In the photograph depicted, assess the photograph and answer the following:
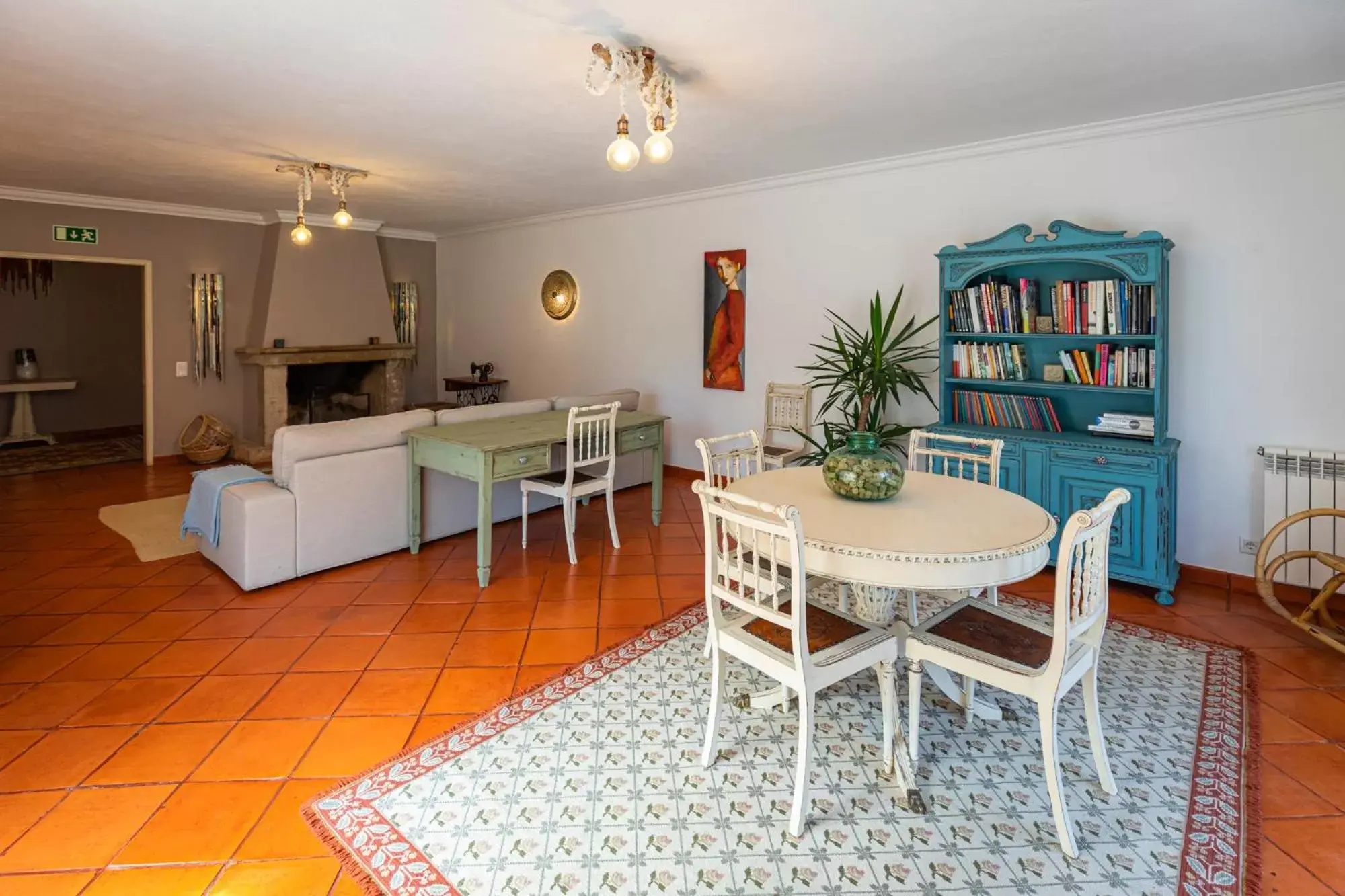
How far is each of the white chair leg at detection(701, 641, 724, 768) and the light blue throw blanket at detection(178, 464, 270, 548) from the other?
8.97ft

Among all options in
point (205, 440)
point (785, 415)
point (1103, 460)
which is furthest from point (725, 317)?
point (205, 440)

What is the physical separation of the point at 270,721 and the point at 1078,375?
12.7 feet

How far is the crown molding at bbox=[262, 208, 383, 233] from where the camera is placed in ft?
21.8

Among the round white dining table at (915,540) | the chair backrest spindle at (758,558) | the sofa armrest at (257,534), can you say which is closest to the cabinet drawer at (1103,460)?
the round white dining table at (915,540)

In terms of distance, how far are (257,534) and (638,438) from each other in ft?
7.00

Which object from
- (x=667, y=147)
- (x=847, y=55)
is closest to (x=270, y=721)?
(x=667, y=147)

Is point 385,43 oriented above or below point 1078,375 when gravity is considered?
above

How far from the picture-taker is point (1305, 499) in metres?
3.28

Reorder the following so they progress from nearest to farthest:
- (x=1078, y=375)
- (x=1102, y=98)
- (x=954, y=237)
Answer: (x=1102, y=98), (x=1078, y=375), (x=954, y=237)

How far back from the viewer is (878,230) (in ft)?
15.3

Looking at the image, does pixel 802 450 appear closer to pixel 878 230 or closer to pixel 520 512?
pixel 878 230

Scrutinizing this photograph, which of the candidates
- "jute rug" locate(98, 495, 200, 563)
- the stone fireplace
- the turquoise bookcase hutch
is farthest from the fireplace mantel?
the turquoise bookcase hutch

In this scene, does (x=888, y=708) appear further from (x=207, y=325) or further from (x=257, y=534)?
(x=207, y=325)

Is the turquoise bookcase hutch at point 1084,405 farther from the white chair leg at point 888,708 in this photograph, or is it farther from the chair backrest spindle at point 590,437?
the white chair leg at point 888,708
